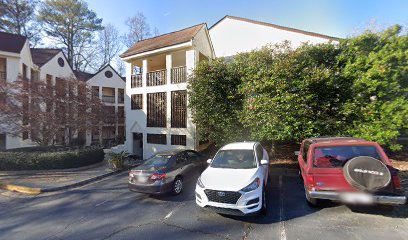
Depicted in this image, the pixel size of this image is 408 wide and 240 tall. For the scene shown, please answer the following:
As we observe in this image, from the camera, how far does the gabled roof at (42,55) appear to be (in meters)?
18.7

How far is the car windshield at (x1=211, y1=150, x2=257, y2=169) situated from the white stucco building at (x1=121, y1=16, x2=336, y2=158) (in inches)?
248

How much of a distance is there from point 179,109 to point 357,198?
1055 centimetres

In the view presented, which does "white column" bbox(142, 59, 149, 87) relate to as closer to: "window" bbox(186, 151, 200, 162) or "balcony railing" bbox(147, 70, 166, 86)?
"balcony railing" bbox(147, 70, 166, 86)

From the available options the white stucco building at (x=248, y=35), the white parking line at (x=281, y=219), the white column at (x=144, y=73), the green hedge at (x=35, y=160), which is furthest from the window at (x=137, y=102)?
the white parking line at (x=281, y=219)

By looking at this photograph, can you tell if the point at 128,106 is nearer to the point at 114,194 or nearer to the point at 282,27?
the point at 114,194

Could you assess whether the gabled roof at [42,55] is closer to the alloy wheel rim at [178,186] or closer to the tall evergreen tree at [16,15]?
the tall evergreen tree at [16,15]

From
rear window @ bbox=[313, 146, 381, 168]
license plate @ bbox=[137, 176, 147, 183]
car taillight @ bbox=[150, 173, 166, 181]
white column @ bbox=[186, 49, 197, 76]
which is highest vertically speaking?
white column @ bbox=[186, 49, 197, 76]

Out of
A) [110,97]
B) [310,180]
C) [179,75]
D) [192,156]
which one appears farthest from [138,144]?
[110,97]

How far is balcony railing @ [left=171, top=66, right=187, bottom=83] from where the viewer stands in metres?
13.3

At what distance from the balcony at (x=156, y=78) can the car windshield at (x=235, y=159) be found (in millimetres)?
9448

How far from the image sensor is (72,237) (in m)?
4.29

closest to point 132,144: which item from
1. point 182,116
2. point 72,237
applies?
point 182,116

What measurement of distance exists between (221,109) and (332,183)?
19.4ft

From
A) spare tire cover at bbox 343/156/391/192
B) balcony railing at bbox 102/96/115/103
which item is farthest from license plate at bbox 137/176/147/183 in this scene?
balcony railing at bbox 102/96/115/103
